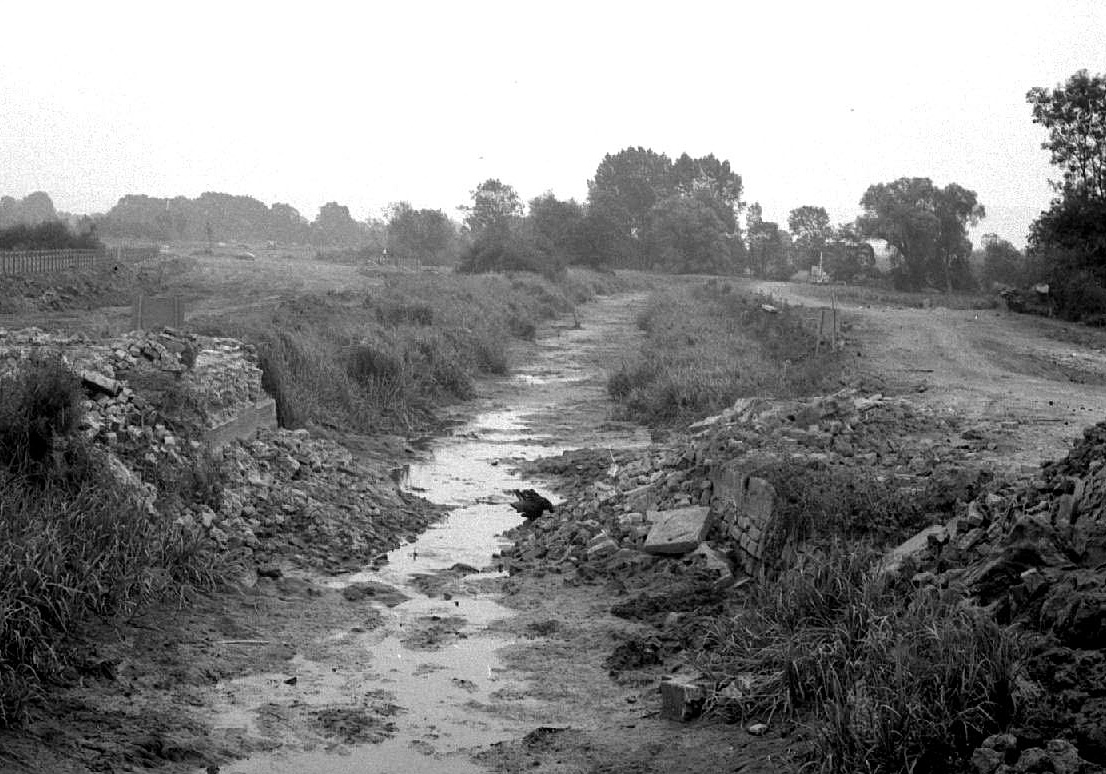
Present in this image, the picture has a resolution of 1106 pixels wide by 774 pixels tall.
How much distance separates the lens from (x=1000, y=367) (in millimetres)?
19062

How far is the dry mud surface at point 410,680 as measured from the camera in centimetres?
654

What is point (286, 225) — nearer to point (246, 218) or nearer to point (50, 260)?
point (246, 218)

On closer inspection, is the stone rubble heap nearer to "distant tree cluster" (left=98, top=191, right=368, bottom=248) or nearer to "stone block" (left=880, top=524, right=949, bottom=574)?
"stone block" (left=880, top=524, right=949, bottom=574)

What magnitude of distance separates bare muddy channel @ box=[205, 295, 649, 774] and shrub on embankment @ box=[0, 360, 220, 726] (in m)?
1.15

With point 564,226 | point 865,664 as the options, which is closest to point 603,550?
point 865,664

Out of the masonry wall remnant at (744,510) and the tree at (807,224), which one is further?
the tree at (807,224)

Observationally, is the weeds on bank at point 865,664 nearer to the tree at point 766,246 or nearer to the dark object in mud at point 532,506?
the dark object in mud at point 532,506

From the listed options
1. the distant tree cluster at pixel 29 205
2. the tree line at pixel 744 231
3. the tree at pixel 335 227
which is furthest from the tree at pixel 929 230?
the distant tree cluster at pixel 29 205

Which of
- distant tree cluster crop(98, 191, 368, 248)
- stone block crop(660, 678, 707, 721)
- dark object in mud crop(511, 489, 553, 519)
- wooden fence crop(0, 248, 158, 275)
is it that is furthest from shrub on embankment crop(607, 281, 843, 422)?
distant tree cluster crop(98, 191, 368, 248)

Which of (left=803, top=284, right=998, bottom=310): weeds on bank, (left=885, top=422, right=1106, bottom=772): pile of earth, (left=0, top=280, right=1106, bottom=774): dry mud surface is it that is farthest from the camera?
(left=803, top=284, right=998, bottom=310): weeds on bank

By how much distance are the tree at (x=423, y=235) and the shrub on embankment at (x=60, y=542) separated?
7689 centimetres

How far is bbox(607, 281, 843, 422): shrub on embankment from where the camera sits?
18.2 m

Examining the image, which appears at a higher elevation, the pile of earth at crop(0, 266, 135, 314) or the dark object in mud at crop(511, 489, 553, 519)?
the pile of earth at crop(0, 266, 135, 314)

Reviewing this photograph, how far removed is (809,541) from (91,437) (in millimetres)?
6213
